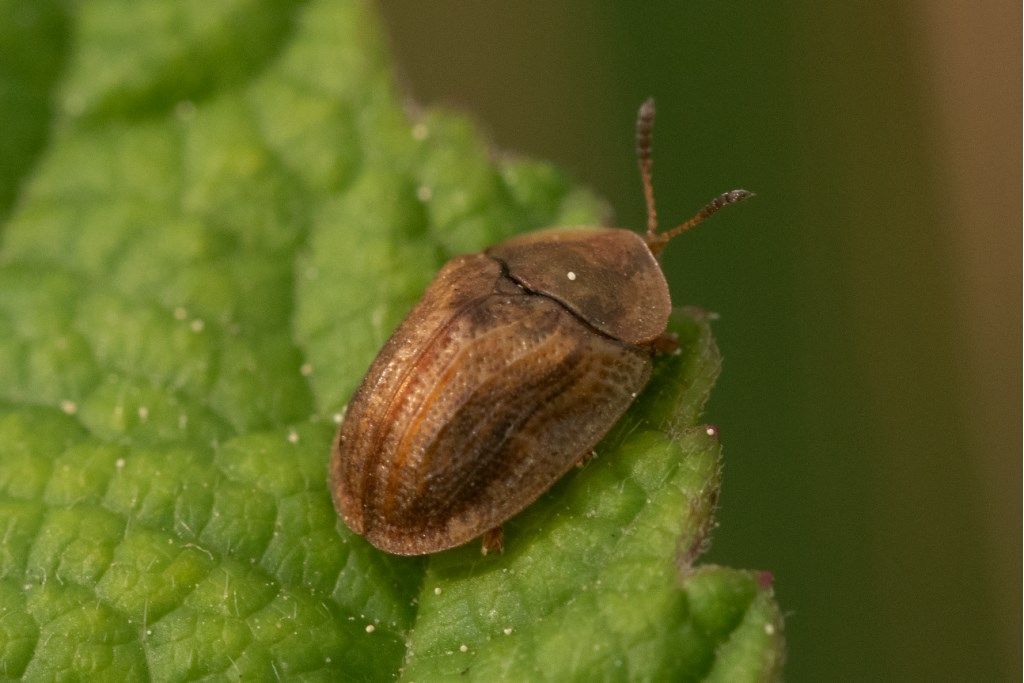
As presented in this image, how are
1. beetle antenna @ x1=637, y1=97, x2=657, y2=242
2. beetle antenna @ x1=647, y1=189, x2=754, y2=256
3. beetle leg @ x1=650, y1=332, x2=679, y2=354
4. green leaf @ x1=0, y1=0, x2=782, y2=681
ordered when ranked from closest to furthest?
green leaf @ x1=0, y1=0, x2=782, y2=681 → beetle leg @ x1=650, y1=332, x2=679, y2=354 → beetle antenna @ x1=647, y1=189, x2=754, y2=256 → beetle antenna @ x1=637, y1=97, x2=657, y2=242

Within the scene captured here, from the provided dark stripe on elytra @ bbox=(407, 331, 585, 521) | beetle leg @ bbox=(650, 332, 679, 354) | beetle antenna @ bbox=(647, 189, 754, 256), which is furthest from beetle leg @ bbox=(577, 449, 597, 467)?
beetle antenna @ bbox=(647, 189, 754, 256)

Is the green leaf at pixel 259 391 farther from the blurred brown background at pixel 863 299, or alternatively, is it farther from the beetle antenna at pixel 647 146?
the blurred brown background at pixel 863 299

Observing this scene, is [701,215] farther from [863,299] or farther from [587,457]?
[863,299]

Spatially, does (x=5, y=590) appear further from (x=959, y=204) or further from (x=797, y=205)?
(x=959, y=204)

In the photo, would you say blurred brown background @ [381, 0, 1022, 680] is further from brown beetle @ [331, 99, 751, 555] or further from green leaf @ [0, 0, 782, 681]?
green leaf @ [0, 0, 782, 681]

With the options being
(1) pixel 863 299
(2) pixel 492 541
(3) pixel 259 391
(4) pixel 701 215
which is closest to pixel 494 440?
(2) pixel 492 541

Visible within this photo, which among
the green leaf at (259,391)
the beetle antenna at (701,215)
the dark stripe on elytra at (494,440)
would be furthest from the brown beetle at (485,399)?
the beetle antenna at (701,215)

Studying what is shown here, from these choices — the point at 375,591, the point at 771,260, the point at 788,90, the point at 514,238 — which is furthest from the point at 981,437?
the point at 375,591
